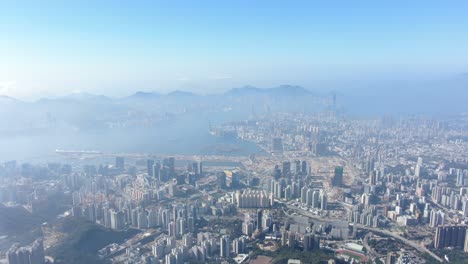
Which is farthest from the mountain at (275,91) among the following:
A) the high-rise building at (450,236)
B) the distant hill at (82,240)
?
the distant hill at (82,240)

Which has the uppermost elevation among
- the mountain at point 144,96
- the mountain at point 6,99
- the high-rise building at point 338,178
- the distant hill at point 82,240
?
the mountain at point 144,96

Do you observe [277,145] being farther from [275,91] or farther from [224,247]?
[275,91]

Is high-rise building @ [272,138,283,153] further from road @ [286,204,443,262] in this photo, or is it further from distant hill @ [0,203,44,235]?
distant hill @ [0,203,44,235]

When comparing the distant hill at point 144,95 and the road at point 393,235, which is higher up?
the distant hill at point 144,95

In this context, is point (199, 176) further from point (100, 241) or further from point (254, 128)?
point (254, 128)

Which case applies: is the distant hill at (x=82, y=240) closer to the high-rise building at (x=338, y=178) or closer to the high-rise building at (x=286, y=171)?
the high-rise building at (x=286, y=171)

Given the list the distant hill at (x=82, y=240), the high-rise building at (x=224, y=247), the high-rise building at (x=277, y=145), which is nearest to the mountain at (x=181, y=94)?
the high-rise building at (x=277, y=145)

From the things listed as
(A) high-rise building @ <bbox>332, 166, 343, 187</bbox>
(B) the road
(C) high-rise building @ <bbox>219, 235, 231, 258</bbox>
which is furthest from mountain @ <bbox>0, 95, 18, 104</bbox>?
(A) high-rise building @ <bbox>332, 166, 343, 187</bbox>

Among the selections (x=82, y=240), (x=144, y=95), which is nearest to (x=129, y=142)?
(x=82, y=240)

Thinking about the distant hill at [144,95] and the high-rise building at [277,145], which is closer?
the high-rise building at [277,145]

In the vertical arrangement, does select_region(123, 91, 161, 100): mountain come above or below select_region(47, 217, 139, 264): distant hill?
above

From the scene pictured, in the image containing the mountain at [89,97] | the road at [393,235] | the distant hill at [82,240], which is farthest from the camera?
the mountain at [89,97]

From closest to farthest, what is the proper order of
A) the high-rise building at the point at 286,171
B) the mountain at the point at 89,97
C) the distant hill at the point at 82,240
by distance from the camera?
the distant hill at the point at 82,240, the high-rise building at the point at 286,171, the mountain at the point at 89,97
